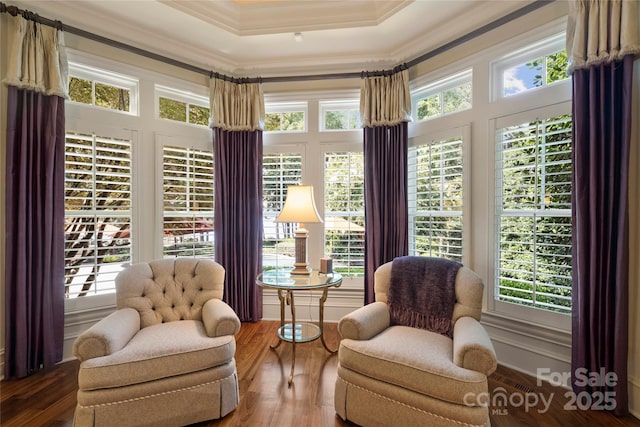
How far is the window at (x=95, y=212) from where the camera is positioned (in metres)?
2.52

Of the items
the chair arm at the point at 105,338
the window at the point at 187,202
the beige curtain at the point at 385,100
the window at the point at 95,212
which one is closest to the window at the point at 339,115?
the beige curtain at the point at 385,100

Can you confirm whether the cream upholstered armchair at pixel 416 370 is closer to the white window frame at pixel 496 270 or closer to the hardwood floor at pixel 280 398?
the hardwood floor at pixel 280 398

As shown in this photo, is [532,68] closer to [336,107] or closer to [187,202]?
[336,107]

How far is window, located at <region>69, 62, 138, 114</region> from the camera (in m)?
2.62

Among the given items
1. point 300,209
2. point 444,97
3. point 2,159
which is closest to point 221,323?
point 300,209

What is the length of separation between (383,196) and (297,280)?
1248 mm

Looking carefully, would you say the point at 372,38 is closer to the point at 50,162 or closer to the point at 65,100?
the point at 65,100

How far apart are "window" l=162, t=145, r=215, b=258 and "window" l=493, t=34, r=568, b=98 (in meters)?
2.88

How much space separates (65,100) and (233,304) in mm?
2345

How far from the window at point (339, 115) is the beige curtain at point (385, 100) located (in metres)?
0.27

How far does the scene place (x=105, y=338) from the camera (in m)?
1.66

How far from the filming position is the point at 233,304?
324cm

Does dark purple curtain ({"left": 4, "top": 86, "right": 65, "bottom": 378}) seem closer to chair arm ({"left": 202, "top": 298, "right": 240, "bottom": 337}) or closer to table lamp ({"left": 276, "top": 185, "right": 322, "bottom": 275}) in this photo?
chair arm ({"left": 202, "top": 298, "right": 240, "bottom": 337})

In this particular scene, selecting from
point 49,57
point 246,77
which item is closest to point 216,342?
point 49,57
